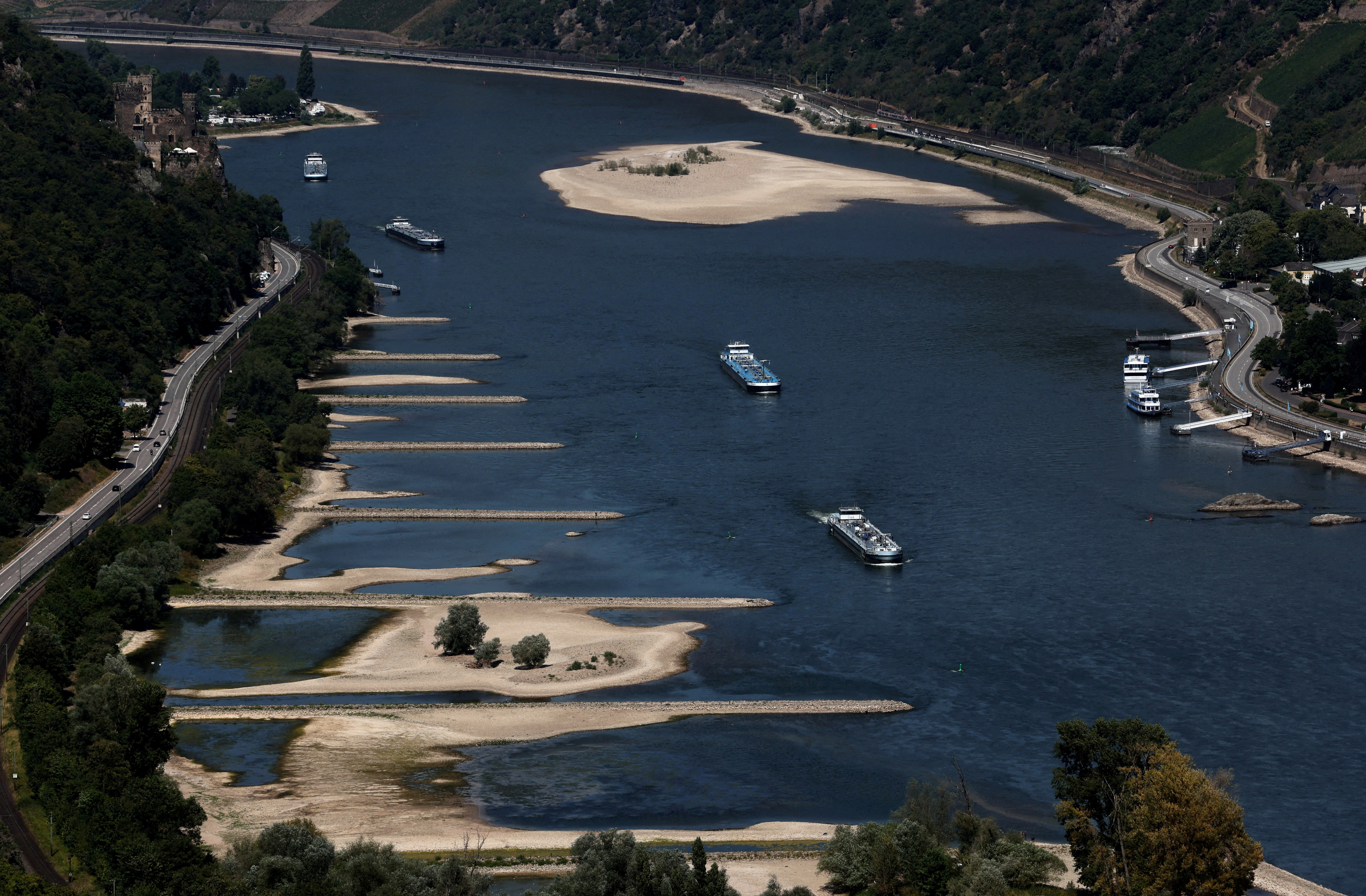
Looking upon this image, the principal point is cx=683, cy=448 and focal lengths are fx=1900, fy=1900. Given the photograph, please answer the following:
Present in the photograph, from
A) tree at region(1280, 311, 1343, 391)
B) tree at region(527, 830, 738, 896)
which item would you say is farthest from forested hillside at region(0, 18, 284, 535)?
tree at region(1280, 311, 1343, 391)

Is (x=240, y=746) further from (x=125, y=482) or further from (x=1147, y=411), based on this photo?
(x=1147, y=411)

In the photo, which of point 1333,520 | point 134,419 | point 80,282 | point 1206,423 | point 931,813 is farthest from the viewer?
point 80,282

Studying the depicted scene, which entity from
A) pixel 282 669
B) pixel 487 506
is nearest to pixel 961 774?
pixel 282 669

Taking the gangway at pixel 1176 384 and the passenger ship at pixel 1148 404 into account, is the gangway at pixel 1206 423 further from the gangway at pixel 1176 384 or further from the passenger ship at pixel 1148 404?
the gangway at pixel 1176 384

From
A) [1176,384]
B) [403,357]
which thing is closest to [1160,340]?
[1176,384]

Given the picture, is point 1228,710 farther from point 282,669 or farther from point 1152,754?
point 282,669

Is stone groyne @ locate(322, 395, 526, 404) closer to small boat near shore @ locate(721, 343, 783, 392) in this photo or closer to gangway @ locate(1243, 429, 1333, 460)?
small boat near shore @ locate(721, 343, 783, 392)
